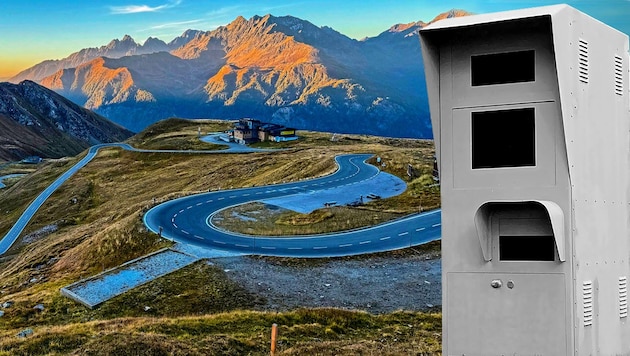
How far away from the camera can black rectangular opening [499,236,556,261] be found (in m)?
13.1

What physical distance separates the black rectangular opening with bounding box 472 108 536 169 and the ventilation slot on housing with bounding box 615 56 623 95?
10.6 feet

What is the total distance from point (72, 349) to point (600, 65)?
1572 centimetres

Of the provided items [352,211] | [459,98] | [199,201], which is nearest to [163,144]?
[199,201]

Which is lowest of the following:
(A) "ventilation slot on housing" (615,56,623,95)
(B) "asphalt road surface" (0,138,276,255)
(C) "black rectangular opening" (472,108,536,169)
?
(B) "asphalt road surface" (0,138,276,255)

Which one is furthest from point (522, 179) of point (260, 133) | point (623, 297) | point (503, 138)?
point (260, 133)

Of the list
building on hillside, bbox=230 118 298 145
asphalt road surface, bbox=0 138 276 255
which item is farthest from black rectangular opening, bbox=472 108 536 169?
building on hillside, bbox=230 118 298 145

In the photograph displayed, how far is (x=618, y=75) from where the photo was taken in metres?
15.3

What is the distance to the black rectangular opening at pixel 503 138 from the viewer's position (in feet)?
43.5

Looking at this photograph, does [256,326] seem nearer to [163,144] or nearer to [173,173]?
[173,173]

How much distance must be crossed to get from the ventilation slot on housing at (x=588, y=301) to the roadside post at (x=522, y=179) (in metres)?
0.02

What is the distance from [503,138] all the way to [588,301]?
3.44 meters

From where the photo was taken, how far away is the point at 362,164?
73.6m

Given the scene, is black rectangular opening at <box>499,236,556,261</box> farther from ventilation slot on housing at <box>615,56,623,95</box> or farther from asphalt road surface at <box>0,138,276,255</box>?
asphalt road surface at <box>0,138,276,255</box>

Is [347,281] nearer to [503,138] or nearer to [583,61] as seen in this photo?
[503,138]
